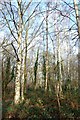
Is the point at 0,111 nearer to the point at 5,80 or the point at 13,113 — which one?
the point at 13,113

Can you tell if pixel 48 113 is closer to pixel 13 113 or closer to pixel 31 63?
pixel 13 113

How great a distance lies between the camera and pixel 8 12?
657 inches

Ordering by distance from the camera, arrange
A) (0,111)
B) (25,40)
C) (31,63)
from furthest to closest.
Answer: (31,63)
(25,40)
(0,111)

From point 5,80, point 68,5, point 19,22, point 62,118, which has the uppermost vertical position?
point 19,22

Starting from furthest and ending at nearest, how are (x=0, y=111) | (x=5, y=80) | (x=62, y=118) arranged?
1. (x=5, y=80)
2. (x=0, y=111)
3. (x=62, y=118)

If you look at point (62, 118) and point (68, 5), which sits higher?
point (68, 5)

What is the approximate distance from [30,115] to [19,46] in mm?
4865

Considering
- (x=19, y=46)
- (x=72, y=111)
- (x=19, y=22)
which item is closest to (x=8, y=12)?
(x=19, y=22)

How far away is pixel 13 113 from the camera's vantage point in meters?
14.0

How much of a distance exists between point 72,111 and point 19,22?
7.13 metres

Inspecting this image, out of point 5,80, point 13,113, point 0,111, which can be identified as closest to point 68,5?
point 13,113

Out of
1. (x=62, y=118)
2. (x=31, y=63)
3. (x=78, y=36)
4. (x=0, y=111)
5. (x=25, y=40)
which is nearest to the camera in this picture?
(x=78, y=36)

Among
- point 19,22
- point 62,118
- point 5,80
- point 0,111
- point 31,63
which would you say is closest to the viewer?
point 62,118

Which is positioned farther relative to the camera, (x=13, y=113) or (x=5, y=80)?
(x=5, y=80)
